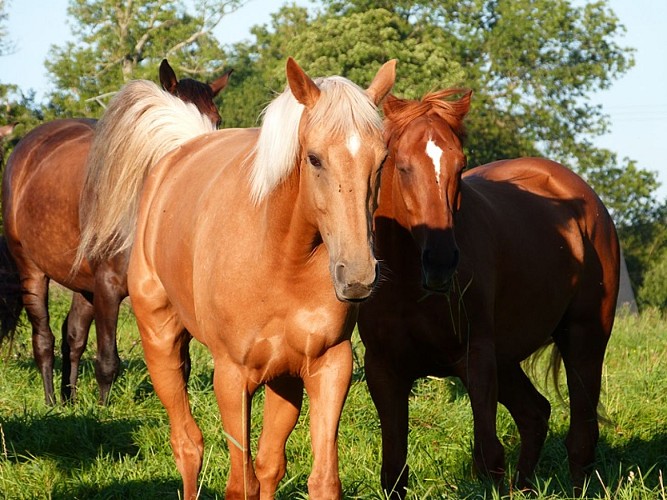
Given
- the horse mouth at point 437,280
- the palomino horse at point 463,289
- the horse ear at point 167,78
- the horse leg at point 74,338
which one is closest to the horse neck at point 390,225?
the palomino horse at point 463,289

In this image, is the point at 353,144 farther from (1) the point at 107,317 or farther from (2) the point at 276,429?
(1) the point at 107,317

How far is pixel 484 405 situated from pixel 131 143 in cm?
246

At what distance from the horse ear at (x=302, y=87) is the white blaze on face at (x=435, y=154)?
114cm

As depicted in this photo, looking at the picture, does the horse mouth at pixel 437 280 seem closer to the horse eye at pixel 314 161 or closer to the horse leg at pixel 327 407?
the horse leg at pixel 327 407

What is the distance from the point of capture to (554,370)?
668cm

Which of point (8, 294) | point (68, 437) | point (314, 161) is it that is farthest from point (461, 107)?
point (8, 294)

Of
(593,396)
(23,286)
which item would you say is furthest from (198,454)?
(23,286)

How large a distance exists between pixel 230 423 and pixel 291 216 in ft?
3.10

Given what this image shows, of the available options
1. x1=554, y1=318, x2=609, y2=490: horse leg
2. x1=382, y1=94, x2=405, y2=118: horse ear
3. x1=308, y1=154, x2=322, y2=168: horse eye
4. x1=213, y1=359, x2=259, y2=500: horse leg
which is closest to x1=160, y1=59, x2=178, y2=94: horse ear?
x1=382, y1=94, x2=405, y2=118: horse ear

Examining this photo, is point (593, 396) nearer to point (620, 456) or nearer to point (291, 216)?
point (620, 456)

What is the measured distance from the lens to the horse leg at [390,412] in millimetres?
4879

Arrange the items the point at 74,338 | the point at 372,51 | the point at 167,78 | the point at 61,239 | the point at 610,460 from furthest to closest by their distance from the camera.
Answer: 1. the point at 372,51
2. the point at 74,338
3. the point at 61,239
4. the point at 167,78
5. the point at 610,460

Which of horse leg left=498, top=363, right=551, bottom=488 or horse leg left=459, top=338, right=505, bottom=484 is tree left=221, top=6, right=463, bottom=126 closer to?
horse leg left=498, top=363, right=551, bottom=488

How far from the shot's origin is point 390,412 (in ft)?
16.1
